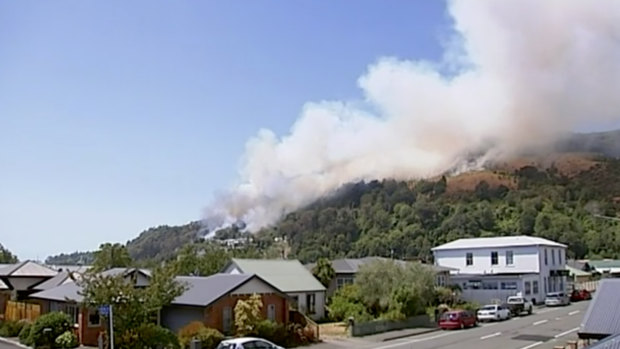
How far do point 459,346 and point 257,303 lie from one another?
11151mm

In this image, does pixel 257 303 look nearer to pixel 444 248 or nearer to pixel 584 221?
pixel 444 248

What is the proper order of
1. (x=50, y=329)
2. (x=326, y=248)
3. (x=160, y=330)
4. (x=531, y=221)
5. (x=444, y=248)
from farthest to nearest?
(x=326, y=248) → (x=531, y=221) → (x=444, y=248) → (x=50, y=329) → (x=160, y=330)

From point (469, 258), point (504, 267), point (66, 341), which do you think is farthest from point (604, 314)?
point (469, 258)

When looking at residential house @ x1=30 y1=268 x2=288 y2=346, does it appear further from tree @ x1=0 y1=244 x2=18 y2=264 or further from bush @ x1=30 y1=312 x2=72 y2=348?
tree @ x1=0 y1=244 x2=18 y2=264

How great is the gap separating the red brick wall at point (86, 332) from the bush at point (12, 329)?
8.05 m

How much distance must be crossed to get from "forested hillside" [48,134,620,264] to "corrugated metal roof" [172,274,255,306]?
7525cm

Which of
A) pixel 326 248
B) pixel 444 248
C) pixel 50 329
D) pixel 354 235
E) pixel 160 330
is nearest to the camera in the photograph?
pixel 160 330

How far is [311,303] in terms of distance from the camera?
51.2 metres

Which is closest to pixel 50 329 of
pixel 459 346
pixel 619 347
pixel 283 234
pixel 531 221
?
pixel 459 346

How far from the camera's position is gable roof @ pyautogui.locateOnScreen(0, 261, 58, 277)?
5800 cm

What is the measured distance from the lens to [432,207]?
166 m

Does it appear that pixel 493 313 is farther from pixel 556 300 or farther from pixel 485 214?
pixel 485 214

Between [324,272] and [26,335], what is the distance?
26.3 meters

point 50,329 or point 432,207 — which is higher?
point 432,207
